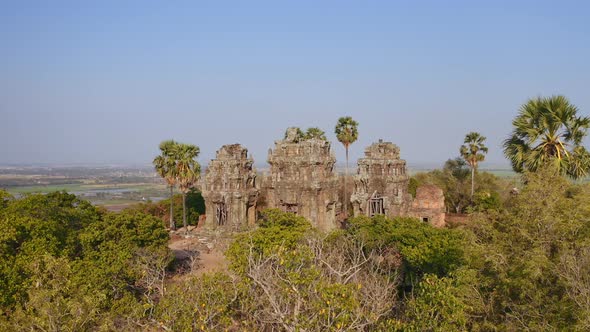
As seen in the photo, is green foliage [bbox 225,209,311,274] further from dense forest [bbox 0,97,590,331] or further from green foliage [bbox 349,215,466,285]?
green foliage [bbox 349,215,466,285]

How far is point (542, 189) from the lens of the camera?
48.4ft

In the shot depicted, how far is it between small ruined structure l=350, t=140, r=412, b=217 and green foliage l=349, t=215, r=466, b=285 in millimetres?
10443

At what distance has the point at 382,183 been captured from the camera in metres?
37.8

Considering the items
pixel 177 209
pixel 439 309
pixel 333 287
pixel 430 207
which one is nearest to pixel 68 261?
pixel 333 287

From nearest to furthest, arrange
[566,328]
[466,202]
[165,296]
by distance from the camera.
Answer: [566,328]
[165,296]
[466,202]

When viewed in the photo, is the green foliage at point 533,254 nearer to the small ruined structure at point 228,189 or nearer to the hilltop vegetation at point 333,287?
the hilltop vegetation at point 333,287

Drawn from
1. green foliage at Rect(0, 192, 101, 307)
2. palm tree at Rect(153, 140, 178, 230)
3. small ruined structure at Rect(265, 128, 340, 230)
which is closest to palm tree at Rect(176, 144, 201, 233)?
palm tree at Rect(153, 140, 178, 230)

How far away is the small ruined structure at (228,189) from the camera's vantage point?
121 ft

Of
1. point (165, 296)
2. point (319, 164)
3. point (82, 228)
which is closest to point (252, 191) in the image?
point (319, 164)

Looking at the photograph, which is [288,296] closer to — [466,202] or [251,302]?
[251,302]

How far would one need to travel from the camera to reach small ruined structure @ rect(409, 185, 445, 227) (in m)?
37.7

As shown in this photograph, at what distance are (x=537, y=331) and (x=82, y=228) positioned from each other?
2232 centimetres

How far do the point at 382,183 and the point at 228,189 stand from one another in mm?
13026

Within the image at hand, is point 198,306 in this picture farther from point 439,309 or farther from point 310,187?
point 310,187
